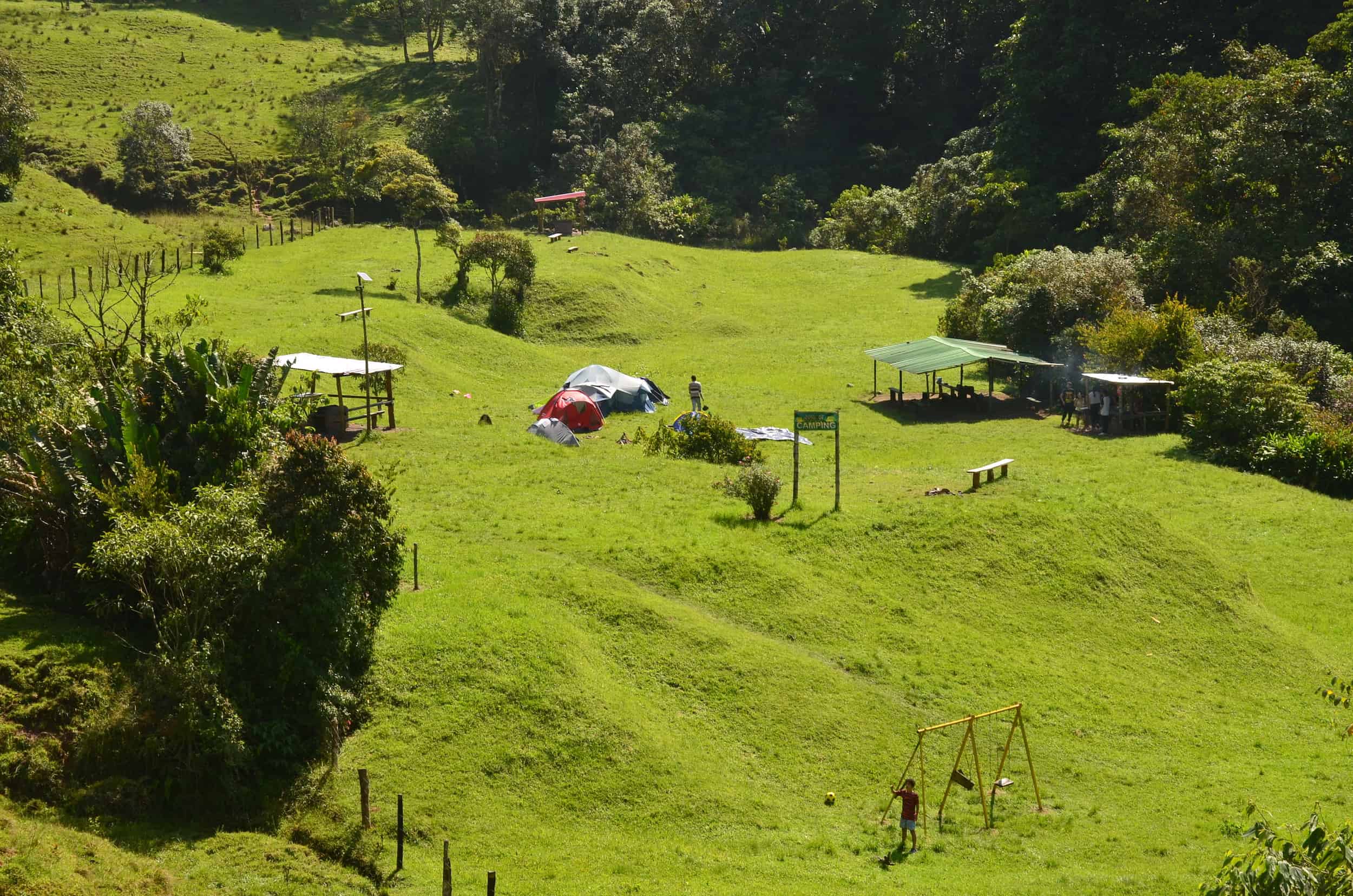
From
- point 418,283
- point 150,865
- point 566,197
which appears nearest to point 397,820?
point 150,865

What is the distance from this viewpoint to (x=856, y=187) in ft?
275

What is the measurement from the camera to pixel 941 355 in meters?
46.2

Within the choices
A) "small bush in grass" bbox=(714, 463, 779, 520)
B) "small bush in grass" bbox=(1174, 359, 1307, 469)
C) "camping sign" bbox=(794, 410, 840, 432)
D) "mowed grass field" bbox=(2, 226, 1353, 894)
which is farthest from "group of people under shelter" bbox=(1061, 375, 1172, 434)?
"small bush in grass" bbox=(714, 463, 779, 520)

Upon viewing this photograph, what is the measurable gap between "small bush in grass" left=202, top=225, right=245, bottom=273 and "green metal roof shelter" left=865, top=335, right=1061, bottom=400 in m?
30.3

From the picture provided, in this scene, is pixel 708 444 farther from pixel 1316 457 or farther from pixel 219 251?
pixel 219 251

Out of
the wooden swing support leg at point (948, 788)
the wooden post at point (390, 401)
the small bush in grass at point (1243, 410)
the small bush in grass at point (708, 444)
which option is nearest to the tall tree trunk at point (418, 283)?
the wooden post at point (390, 401)

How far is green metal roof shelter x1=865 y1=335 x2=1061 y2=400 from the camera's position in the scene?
45.0m

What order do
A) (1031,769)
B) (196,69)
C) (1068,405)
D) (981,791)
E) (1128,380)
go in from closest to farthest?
(981,791) < (1031,769) < (1128,380) < (1068,405) < (196,69)

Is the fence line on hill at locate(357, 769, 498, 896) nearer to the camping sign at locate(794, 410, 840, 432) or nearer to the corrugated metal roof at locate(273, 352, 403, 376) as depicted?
the camping sign at locate(794, 410, 840, 432)

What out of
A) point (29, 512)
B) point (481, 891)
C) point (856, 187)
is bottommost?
point (481, 891)

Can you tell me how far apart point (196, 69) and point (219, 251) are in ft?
156

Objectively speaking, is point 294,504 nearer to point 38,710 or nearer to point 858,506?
point 38,710

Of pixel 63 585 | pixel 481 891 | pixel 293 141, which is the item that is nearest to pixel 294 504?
pixel 63 585

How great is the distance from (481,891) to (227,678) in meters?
5.20
